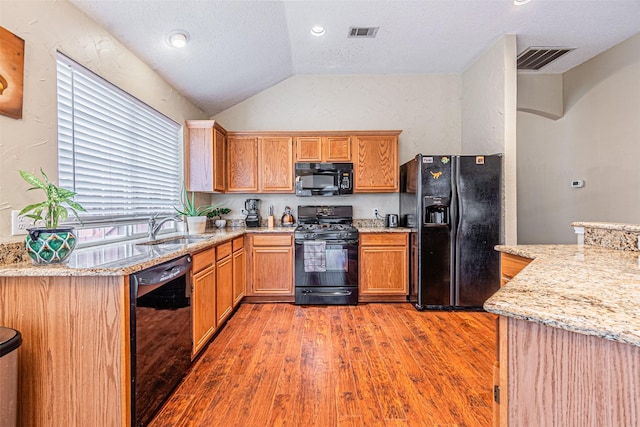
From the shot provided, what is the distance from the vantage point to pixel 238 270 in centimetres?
336

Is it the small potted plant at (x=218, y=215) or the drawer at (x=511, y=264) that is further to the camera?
the small potted plant at (x=218, y=215)

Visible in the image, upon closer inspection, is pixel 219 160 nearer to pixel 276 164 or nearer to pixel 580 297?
pixel 276 164

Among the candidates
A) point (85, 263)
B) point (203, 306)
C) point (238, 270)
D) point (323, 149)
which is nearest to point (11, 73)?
point (85, 263)

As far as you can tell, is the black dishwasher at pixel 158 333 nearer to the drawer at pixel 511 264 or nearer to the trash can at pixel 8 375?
the trash can at pixel 8 375

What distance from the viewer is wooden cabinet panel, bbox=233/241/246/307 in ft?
10.5

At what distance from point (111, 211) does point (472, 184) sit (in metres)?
3.40

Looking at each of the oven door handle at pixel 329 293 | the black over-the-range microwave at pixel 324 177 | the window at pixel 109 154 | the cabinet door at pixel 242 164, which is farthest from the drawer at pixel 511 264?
the cabinet door at pixel 242 164

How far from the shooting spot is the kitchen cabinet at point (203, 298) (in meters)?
2.21

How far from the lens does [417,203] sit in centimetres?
338

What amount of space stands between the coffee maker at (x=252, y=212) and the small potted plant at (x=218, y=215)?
27 cm

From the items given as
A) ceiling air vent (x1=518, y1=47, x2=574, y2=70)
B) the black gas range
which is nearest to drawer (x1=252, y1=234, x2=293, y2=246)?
the black gas range

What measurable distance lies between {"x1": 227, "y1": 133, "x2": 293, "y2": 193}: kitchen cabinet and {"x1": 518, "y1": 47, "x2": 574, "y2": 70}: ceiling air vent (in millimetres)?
3117

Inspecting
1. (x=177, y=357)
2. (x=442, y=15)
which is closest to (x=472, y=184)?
(x=442, y=15)

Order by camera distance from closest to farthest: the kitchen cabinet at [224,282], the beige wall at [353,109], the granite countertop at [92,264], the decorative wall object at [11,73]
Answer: the granite countertop at [92,264] → the decorative wall object at [11,73] → the kitchen cabinet at [224,282] → the beige wall at [353,109]
